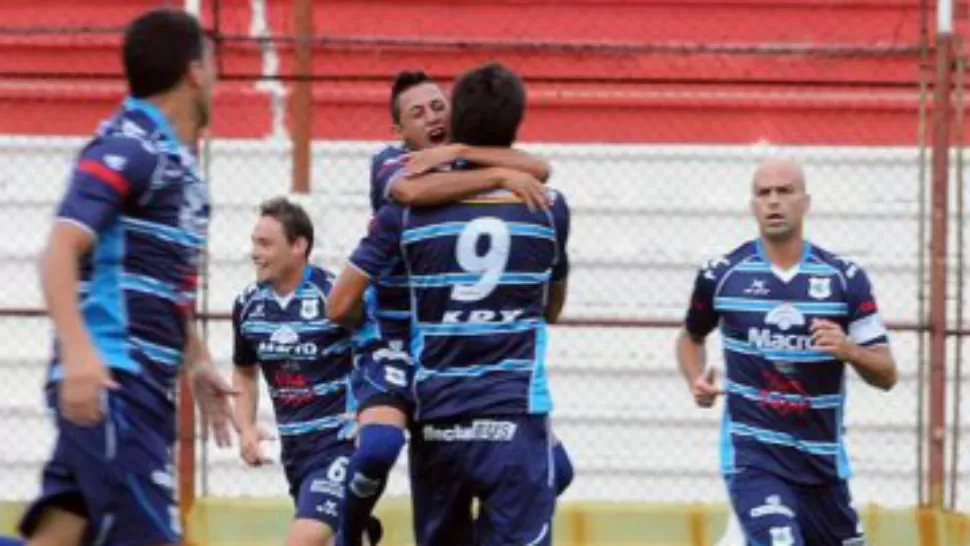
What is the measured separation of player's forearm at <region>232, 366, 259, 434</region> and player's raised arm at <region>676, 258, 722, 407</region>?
6.11 ft

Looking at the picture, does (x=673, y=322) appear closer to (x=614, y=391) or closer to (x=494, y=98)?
(x=614, y=391)

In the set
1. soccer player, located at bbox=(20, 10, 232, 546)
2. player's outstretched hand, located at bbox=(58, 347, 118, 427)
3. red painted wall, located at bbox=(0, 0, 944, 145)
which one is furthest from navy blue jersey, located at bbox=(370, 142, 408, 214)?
red painted wall, located at bbox=(0, 0, 944, 145)

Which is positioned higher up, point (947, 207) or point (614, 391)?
point (947, 207)

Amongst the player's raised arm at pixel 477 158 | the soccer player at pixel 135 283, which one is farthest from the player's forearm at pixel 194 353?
the player's raised arm at pixel 477 158

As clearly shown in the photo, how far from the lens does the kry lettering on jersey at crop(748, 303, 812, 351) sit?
28.8ft

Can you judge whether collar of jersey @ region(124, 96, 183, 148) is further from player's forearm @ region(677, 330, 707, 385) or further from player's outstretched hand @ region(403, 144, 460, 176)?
player's forearm @ region(677, 330, 707, 385)

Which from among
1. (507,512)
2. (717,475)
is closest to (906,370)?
(717,475)

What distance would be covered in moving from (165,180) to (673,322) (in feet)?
20.9

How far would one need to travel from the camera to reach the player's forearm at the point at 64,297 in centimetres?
562

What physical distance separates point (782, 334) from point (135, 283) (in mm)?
3387

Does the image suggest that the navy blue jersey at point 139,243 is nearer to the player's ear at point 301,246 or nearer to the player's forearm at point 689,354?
the player's forearm at point 689,354

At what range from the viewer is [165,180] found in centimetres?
610

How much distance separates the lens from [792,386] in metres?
8.80

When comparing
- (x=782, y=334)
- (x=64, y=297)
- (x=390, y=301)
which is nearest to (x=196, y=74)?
(x=64, y=297)
